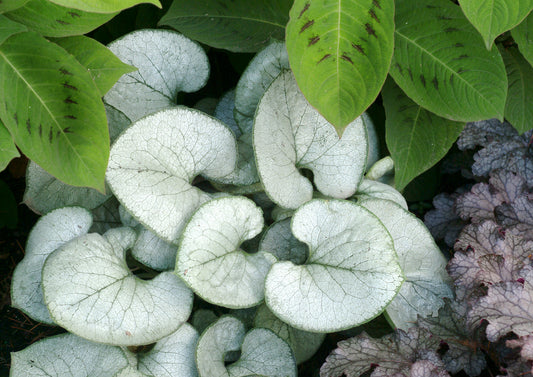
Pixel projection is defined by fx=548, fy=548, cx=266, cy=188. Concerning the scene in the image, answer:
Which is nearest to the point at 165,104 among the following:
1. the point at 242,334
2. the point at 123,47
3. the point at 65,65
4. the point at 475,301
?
the point at 123,47

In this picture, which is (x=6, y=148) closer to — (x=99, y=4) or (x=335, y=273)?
(x=99, y=4)

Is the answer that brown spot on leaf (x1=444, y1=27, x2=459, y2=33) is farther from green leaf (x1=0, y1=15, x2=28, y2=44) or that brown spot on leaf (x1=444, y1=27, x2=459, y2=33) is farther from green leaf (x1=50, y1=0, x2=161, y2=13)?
green leaf (x1=0, y1=15, x2=28, y2=44)

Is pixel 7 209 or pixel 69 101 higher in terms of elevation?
pixel 69 101

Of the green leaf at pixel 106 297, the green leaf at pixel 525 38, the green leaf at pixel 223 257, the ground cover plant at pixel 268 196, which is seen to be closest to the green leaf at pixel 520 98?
the ground cover plant at pixel 268 196

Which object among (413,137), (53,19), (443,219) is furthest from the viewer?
(443,219)

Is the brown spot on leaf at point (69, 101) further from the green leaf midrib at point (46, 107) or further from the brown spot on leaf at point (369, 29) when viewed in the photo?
the brown spot on leaf at point (369, 29)

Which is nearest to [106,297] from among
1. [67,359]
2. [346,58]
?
[67,359]
